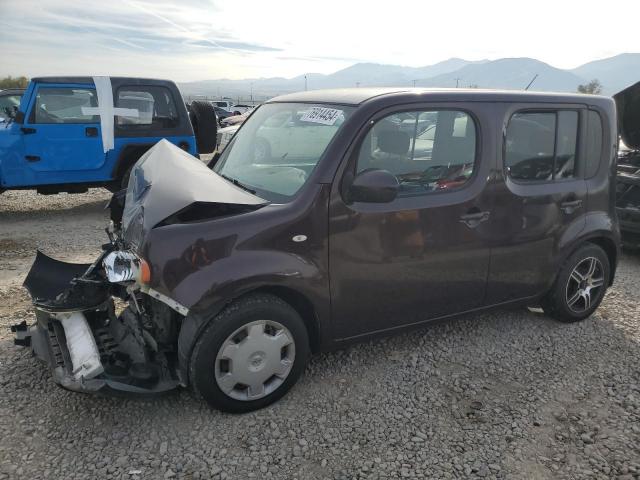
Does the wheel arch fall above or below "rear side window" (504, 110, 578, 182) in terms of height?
below

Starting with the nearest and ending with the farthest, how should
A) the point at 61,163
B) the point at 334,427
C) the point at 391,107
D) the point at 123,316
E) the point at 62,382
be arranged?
the point at 62,382 → the point at 334,427 → the point at 391,107 → the point at 123,316 → the point at 61,163

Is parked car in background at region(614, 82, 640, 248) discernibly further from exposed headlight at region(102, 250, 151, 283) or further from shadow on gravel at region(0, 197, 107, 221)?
shadow on gravel at region(0, 197, 107, 221)

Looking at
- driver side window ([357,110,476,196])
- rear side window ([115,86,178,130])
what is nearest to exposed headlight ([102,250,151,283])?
driver side window ([357,110,476,196])

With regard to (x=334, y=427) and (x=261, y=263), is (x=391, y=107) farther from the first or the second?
(x=334, y=427)

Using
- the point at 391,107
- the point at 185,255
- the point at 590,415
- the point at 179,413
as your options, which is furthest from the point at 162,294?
the point at 590,415

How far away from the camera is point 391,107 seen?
9.48ft

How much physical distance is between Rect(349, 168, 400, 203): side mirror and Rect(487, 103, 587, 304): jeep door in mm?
984

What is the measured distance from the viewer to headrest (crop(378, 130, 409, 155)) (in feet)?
9.48

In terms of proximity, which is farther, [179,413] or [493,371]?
[493,371]

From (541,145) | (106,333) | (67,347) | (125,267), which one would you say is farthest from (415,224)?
(67,347)

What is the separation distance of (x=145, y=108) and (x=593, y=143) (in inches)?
249

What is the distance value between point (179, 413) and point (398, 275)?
1544mm

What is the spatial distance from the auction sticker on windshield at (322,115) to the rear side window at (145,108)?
16.9 ft

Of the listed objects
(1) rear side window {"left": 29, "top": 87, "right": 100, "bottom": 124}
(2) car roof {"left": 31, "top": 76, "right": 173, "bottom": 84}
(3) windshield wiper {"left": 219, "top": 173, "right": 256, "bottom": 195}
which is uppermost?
(2) car roof {"left": 31, "top": 76, "right": 173, "bottom": 84}
